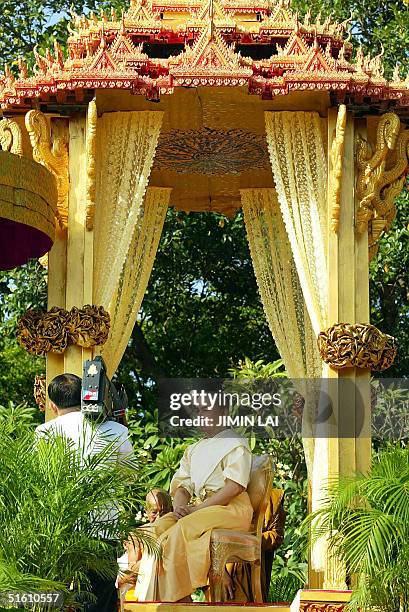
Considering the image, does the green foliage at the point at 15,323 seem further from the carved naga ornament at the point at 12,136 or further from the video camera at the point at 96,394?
the video camera at the point at 96,394

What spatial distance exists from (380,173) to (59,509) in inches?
130

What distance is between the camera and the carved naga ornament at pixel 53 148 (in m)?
8.34

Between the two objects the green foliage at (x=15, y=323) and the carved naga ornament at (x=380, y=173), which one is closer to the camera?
the carved naga ornament at (x=380, y=173)

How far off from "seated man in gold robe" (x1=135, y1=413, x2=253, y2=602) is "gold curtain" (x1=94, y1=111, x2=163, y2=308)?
3.53ft

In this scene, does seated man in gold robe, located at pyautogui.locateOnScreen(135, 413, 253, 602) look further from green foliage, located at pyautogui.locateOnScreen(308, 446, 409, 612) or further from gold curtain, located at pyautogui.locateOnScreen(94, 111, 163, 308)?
gold curtain, located at pyautogui.locateOnScreen(94, 111, 163, 308)

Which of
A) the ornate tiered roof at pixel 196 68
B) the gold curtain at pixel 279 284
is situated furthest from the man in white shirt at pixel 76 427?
the gold curtain at pixel 279 284

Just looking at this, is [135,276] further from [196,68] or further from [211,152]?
[196,68]

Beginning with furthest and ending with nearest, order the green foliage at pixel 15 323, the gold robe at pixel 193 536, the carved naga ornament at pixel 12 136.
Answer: the green foliage at pixel 15 323, the carved naga ornament at pixel 12 136, the gold robe at pixel 193 536

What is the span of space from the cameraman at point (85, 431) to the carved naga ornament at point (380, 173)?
7.49ft

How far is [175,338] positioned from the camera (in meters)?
13.6

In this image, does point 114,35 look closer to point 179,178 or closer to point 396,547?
point 179,178

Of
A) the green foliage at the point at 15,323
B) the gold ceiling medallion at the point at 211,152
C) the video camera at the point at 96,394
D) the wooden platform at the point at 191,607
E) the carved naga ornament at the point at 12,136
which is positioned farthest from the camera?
the green foliage at the point at 15,323

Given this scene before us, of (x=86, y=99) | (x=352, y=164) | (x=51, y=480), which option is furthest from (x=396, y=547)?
(x=86, y=99)

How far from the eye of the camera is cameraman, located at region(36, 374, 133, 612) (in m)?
6.38
